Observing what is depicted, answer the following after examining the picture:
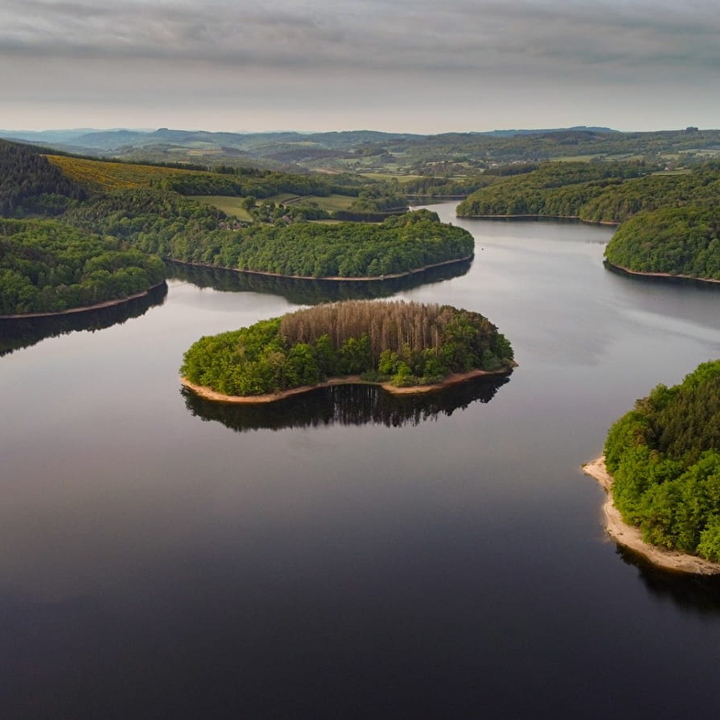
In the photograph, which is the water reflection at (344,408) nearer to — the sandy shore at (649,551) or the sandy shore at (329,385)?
the sandy shore at (329,385)

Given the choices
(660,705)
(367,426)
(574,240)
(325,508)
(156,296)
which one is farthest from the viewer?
(574,240)

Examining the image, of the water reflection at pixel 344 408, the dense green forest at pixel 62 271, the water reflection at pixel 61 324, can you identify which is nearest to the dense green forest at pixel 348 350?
the water reflection at pixel 344 408

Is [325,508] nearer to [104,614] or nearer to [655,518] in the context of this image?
[104,614]

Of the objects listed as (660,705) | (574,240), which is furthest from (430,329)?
(574,240)

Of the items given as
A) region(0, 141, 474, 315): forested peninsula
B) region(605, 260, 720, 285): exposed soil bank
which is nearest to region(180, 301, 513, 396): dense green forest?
region(0, 141, 474, 315): forested peninsula

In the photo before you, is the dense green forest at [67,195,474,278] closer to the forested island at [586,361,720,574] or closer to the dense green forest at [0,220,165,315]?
the dense green forest at [0,220,165,315]

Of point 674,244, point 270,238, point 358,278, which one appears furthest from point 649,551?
point 270,238

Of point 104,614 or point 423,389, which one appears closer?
point 104,614
